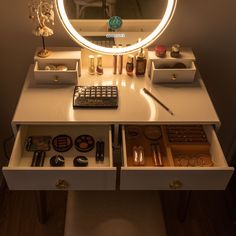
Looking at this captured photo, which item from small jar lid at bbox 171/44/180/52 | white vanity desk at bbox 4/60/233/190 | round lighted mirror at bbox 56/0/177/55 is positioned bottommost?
white vanity desk at bbox 4/60/233/190

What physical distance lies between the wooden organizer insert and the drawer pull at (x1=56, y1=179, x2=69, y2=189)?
9.7 inches

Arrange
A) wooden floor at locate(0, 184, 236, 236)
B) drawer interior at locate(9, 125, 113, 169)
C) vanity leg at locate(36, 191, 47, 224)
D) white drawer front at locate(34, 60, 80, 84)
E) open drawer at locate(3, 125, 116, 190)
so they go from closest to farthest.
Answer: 1. open drawer at locate(3, 125, 116, 190)
2. drawer interior at locate(9, 125, 113, 169)
3. white drawer front at locate(34, 60, 80, 84)
4. vanity leg at locate(36, 191, 47, 224)
5. wooden floor at locate(0, 184, 236, 236)

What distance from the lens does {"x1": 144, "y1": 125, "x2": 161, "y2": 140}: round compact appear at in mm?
1326

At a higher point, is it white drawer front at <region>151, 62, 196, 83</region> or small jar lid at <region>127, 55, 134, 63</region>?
small jar lid at <region>127, 55, 134, 63</region>

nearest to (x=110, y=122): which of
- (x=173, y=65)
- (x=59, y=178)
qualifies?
(x=59, y=178)

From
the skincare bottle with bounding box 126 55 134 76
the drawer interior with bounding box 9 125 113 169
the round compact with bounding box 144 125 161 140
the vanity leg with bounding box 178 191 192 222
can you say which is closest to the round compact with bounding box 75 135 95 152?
the drawer interior with bounding box 9 125 113 169

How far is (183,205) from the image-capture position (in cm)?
165

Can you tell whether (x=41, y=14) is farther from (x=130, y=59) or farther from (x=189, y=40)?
(x=189, y=40)

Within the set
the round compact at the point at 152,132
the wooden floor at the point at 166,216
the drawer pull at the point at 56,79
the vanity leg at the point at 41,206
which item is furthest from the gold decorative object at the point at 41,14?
the wooden floor at the point at 166,216

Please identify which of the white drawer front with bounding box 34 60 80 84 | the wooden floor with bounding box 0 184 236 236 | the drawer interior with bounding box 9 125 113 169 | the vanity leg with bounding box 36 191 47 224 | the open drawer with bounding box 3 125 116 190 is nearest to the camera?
the open drawer with bounding box 3 125 116 190

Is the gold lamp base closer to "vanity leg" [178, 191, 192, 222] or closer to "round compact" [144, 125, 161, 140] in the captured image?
"round compact" [144, 125, 161, 140]

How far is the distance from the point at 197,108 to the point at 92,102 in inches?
15.5

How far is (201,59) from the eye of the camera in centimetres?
152

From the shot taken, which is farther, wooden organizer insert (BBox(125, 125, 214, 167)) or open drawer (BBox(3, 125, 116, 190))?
wooden organizer insert (BBox(125, 125, 214, 167))
